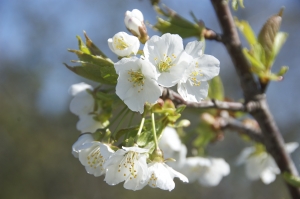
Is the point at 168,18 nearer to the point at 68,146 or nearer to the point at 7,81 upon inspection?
the point at 68,146

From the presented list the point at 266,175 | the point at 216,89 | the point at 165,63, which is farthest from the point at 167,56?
the point at 266,175

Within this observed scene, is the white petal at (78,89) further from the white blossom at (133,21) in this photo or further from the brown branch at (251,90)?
the brown branch at (251,90)

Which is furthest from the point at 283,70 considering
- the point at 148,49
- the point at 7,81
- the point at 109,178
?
the point at 7,81

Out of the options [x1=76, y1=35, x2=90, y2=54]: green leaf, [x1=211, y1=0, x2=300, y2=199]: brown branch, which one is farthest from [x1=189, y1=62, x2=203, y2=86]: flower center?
[x1=211, y1=0, x2=300, y2=199]: brown branch

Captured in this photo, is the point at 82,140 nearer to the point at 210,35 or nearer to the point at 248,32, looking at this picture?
the point at 210,35

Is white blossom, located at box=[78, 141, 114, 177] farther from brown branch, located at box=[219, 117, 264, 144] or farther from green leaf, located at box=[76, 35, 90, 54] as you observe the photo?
brown branch, located at box=[219, 117, 264, 144]

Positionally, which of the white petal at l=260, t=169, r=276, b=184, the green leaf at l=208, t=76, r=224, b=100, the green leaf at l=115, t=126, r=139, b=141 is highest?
the green leaf at l=115, t=126, r=139, b=141

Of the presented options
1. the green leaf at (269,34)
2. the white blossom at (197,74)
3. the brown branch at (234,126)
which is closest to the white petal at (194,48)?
the white blossom at (197,74)
